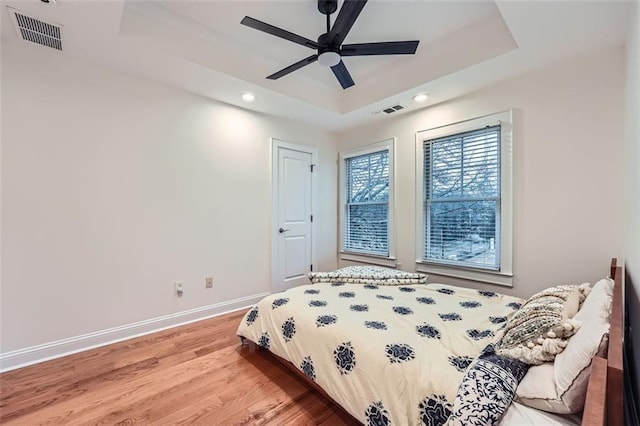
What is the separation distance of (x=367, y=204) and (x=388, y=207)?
1.32 feet

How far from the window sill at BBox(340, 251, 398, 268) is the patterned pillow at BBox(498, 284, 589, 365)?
229 centimetres

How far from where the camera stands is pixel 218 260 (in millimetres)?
3271

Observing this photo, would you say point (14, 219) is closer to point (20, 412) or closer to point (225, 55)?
point (20, 412)

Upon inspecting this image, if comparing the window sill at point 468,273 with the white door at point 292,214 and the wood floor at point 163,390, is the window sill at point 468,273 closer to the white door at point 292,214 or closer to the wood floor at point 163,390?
the white door at point 292,214

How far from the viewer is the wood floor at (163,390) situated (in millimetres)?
1611

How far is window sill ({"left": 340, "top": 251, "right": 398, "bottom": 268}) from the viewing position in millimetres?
3766

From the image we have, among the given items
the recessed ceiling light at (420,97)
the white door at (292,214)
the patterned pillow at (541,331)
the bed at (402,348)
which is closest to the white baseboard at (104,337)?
the white door at (292,214)

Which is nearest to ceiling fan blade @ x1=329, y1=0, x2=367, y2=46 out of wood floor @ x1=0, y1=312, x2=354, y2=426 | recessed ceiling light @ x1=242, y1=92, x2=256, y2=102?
recessed ceiling light @ x1=242, y1=92, x2=256, y2=102

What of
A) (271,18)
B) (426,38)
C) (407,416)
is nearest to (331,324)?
(407,416)

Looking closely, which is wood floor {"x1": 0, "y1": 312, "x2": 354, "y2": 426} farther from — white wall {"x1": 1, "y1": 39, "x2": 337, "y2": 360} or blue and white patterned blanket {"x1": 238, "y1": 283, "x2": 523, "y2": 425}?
white wall {"x1": 1, "y1": 39, "x2": 337, "y2": 360}

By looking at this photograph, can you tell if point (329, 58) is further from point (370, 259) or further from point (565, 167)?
point (370, 259)

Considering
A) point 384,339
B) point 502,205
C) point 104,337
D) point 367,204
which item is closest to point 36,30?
point 104,337

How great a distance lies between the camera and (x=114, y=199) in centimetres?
258

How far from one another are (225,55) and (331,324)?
256 centimetres
